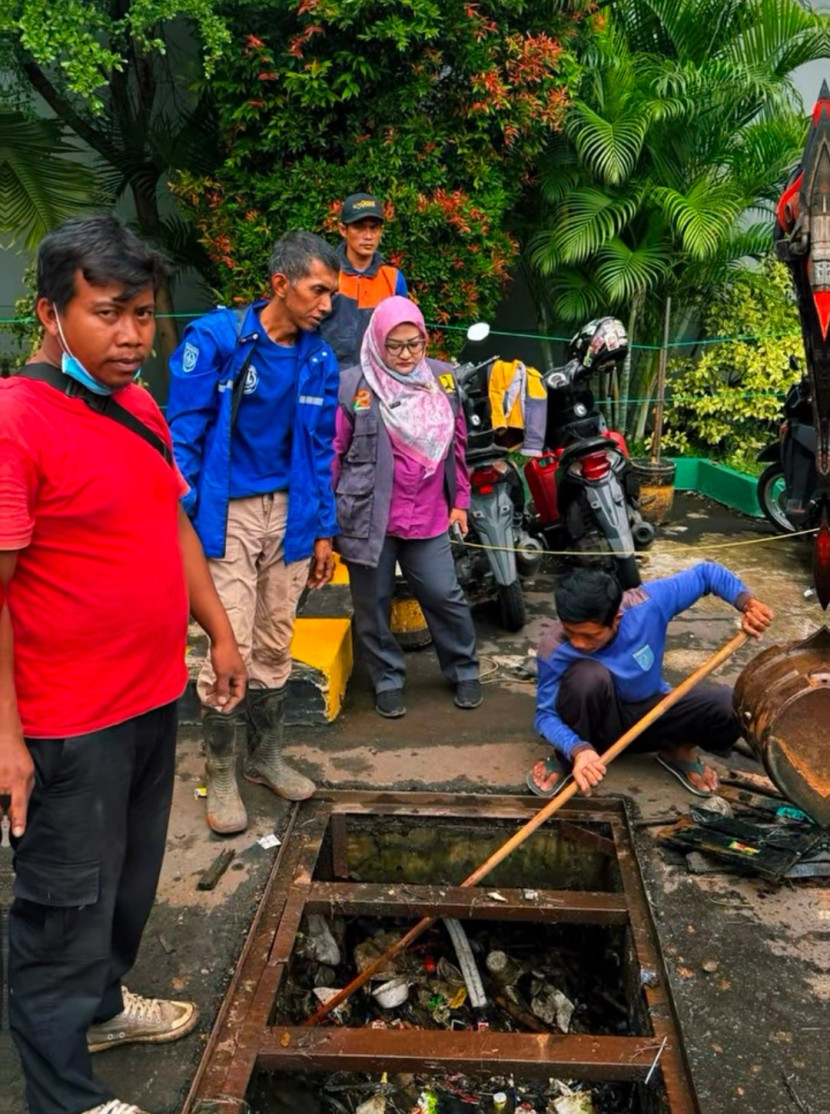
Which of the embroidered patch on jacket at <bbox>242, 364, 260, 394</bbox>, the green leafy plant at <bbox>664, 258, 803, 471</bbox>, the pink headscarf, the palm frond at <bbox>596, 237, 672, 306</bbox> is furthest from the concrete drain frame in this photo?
the green leafy plant at <bbox>664, 258, 803, 471</bbox>

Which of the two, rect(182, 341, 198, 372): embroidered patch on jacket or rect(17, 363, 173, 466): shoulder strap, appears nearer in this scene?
rect(17, 363, 173, 466): shoulder strap

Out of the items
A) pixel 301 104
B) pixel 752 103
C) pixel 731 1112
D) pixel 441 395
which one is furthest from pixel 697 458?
pixel 731 1112

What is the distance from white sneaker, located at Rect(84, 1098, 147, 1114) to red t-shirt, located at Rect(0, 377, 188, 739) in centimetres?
86

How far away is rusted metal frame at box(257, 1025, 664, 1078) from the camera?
249 cm

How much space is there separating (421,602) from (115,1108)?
257 cm

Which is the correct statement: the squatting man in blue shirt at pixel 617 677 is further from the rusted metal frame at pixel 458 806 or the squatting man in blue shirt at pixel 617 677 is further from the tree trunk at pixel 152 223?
the tree trunk at pixel 152 223

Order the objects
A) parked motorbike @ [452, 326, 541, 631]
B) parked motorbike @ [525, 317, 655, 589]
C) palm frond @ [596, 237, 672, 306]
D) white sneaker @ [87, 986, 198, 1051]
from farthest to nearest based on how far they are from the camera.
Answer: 1. palm frond @ [596, 237, 672, 306]
2. parked motorbike @ [525, 317, 655, 589]
3. parked motorbike @ [452, 326, 541, 631]
4. white sneaker @ [87, 986, 198, 1051]

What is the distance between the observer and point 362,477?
4.16 m

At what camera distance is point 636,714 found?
12.0ft

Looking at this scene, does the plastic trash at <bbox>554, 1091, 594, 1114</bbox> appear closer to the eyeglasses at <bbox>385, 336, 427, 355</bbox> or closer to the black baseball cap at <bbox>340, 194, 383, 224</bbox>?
the eyeglasses at <bbox>385, 336, 427, 355</bbox>

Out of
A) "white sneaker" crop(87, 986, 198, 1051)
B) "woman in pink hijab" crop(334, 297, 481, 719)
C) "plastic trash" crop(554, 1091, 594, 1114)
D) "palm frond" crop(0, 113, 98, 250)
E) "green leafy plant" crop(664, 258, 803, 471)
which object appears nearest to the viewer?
"white sneaker" crop(87, 986, 198, 1051)

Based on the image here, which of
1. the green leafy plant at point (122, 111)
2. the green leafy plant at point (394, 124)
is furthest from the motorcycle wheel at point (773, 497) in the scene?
the green leafy plant at point (122, 111)

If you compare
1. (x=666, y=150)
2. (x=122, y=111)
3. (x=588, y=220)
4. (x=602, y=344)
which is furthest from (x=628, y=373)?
(x=122, y=111)

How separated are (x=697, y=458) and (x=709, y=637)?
3.96 meters
